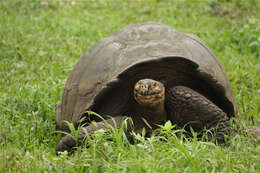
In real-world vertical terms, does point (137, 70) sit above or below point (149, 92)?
above

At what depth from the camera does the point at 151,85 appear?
2820 millimetres

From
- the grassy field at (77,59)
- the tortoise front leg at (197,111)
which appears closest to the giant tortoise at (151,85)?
the tortoise front leg at (197,111)

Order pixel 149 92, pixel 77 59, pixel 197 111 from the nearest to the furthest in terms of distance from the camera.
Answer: pixel 149 92 < pixel 197 111 < pixel 77 59

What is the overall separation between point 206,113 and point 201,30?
3860mm

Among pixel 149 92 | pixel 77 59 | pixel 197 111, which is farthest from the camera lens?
pixel 77 59

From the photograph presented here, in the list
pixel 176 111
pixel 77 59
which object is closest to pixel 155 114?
pixel 176 111

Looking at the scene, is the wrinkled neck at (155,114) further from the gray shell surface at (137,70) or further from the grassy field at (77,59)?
the grassy field at (77,59)

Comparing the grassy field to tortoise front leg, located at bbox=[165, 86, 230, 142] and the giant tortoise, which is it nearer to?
tortoise front leg, located at bbox=[165, 86, 230, 142]

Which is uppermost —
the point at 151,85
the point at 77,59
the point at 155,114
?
the point at 151,85

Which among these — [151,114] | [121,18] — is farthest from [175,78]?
[121,18]

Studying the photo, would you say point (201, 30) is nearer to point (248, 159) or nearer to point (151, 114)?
point (151, 114)

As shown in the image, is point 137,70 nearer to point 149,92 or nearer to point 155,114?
point 149,92

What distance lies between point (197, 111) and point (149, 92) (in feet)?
1.50

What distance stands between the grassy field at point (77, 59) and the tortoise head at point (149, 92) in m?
0.34
